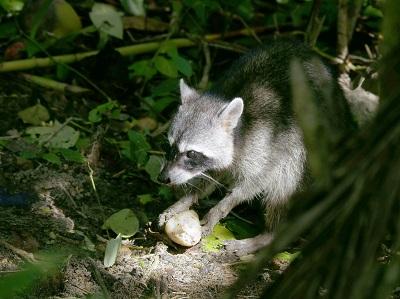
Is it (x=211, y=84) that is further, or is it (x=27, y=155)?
(x=211, y=84)

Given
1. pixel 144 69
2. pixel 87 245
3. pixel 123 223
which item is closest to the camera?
pixel 87 245

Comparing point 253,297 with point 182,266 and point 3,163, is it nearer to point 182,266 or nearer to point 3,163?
point 182,266

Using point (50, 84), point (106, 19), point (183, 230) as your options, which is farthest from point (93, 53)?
point (183, 230)

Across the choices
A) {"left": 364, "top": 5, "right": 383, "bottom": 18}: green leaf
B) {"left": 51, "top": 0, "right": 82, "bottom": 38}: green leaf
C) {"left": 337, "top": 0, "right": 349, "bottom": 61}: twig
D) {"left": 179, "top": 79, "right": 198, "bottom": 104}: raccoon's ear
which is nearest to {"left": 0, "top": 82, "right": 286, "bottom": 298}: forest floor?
{"left": 179, "top": 79, "right": 198, "bottom": 104}: raccoon's ear

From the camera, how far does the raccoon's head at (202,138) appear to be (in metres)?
4.34

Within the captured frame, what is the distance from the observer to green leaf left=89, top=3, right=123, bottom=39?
18.3ft

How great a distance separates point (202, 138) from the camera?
4426mm

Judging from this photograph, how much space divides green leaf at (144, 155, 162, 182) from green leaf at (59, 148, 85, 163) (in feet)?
1.37

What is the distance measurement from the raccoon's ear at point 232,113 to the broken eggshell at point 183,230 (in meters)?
0.70

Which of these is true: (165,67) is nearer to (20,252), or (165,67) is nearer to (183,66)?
(183,66)

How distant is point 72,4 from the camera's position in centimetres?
597

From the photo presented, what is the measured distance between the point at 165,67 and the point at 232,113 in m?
1.16

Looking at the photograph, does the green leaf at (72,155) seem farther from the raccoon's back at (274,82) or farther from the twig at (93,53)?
the twig at (93,53)

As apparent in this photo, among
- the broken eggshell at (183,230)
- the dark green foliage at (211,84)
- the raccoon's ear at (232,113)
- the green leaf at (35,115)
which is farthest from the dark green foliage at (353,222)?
the green leaf at (35,115)
